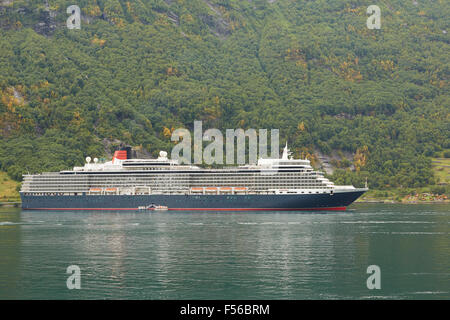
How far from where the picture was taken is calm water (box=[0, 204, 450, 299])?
179 ft

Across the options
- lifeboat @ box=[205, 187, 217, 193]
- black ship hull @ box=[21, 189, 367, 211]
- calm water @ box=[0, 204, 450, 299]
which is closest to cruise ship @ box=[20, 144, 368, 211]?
black ship hull @ box=[21, 189, 367, 211]

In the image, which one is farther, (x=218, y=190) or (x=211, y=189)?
(x=211, y=189)

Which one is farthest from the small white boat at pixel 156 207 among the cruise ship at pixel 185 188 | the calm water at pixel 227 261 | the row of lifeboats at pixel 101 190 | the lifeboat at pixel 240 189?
the calm water at pixel 227 261

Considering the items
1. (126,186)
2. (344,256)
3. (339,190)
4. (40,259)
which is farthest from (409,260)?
(126,186)

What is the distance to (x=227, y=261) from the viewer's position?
2694 inches

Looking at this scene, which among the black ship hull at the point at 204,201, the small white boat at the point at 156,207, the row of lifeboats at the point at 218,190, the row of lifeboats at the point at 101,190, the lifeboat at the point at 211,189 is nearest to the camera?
the black ship hull at the point at 204,201

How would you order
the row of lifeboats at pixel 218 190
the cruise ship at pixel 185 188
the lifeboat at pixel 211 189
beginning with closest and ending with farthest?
the cruise ship at pixel 185 188, the row of lifeboats at pixel 218 190, the lifeboat at pixel 211 189

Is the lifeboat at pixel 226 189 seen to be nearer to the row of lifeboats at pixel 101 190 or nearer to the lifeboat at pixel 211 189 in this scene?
the lifeboat at pixel 211 189

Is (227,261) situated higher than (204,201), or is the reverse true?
(204,201)

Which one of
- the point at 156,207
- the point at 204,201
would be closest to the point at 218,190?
the point at 204,201

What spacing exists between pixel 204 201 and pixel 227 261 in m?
96.4

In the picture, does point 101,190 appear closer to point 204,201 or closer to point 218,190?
point 204,201

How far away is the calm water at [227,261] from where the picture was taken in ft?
179
